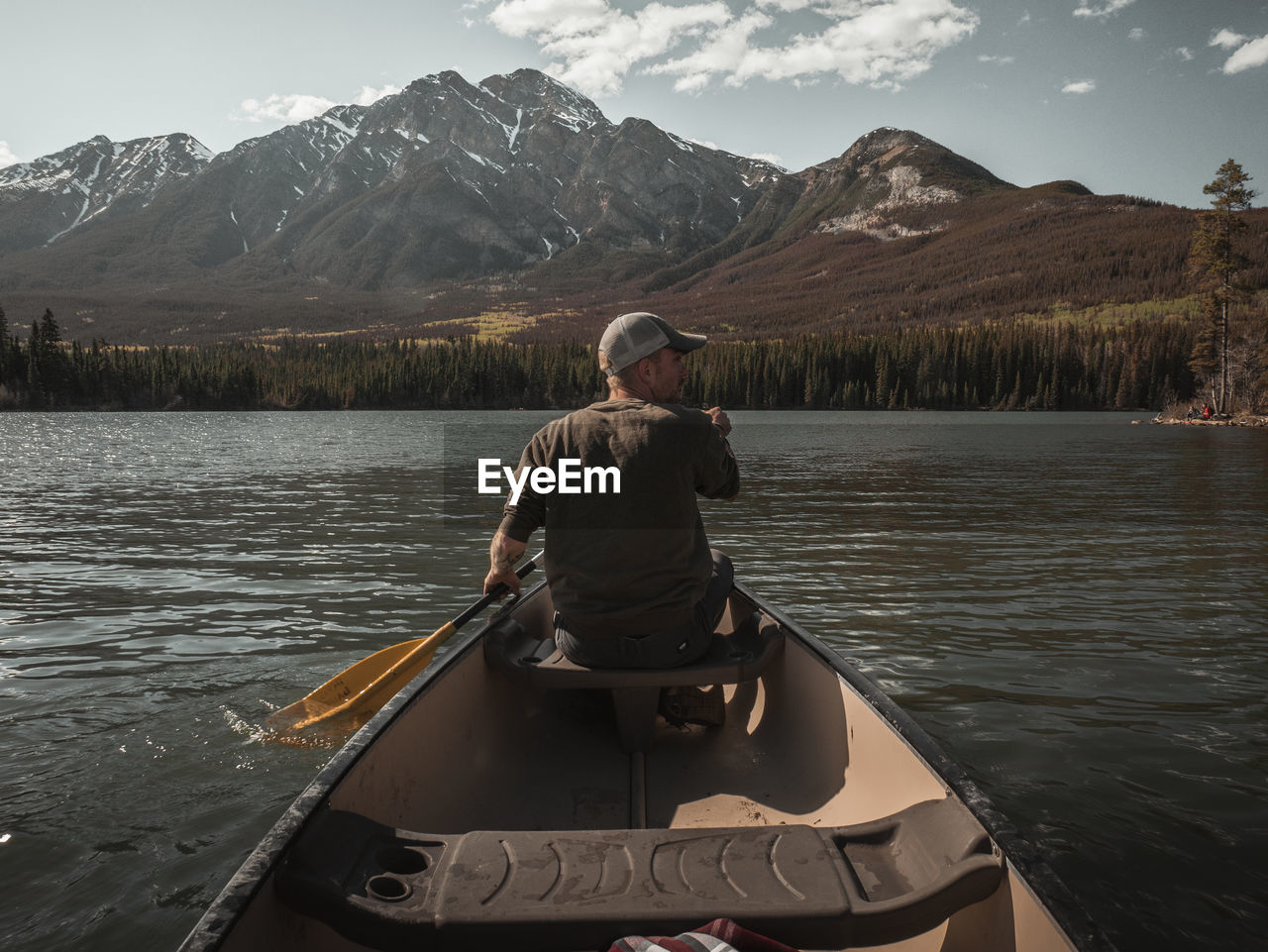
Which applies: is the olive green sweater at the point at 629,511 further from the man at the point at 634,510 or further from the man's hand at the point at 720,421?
the man's hand at the point at 720,421

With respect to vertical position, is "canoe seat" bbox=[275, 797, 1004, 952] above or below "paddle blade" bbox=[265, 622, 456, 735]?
above

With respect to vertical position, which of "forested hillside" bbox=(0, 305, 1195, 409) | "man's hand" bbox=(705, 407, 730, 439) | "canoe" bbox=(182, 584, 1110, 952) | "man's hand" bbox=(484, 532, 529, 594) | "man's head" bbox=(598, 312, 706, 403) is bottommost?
"canoe" bbox=(182, 584, 1110, 952)

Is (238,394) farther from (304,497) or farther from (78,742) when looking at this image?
(78,742)

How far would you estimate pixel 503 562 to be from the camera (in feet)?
17.4

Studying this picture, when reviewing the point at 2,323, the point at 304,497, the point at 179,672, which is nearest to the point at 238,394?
the point at 2,323

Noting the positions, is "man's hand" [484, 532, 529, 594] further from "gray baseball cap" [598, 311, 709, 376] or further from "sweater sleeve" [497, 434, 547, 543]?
"gray baseball cap" [598, 311, 709, 376]

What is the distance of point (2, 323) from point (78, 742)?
135107 mm

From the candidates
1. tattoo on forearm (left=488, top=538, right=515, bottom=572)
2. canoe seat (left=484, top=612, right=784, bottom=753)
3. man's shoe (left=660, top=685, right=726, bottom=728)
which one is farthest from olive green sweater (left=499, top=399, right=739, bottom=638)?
man's shoe (left=660, top=685, right=726, bottom=728)

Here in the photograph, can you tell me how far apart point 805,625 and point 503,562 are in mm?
5568

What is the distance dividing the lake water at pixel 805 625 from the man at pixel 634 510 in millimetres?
2567

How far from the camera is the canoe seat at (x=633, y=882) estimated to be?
2713mm

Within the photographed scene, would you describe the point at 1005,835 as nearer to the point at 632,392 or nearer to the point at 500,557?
the point at 632,392

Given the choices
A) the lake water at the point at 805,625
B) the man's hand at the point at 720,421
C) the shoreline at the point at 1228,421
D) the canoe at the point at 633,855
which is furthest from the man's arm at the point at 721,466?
the shoreline at the point at 1228,421

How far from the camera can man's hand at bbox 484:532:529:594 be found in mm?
5078
